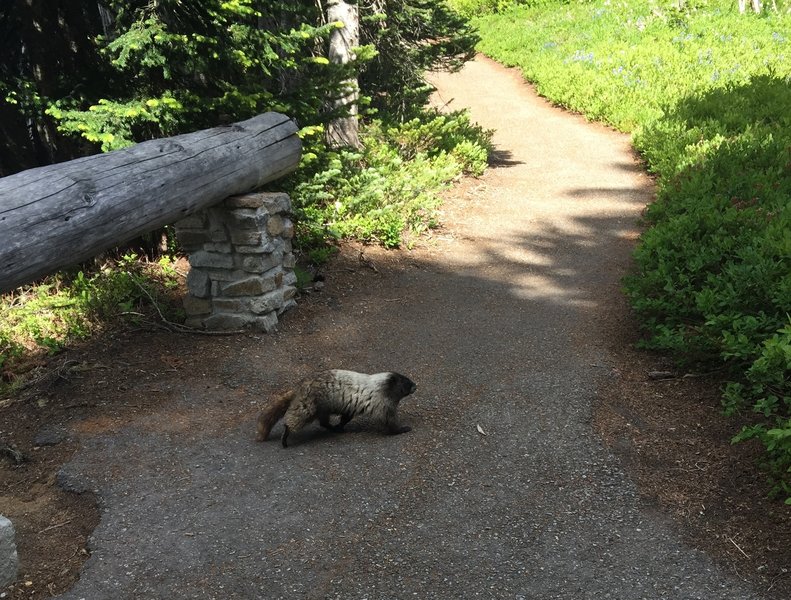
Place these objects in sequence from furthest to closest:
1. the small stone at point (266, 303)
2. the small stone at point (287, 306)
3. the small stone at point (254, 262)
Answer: the small stone at point (287, 306), the small stone at point (266, 303), the small stone at point (254, 262)

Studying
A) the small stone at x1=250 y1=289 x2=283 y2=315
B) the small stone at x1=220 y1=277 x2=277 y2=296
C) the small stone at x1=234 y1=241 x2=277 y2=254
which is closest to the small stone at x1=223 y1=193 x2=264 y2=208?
the small stone at x1=234 y1=241 x2=277 y2=254

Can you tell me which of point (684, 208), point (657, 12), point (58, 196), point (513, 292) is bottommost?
point (513, 292)

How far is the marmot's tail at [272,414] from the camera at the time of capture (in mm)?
5539

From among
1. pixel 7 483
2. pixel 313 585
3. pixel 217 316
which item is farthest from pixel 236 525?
pixel 217 316

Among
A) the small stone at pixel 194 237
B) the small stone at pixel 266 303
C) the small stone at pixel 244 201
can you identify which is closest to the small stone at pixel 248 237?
the small stone at pixel 244 201

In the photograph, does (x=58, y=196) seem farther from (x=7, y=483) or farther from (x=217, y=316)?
(x=217, y=316)

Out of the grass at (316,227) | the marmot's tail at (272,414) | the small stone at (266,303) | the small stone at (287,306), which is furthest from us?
the small stone at (287,306)

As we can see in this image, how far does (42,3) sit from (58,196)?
511 centimetres

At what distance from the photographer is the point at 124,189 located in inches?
226

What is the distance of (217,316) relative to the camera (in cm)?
760

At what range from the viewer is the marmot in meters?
5.42


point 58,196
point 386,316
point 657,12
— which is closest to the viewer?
point 58,196

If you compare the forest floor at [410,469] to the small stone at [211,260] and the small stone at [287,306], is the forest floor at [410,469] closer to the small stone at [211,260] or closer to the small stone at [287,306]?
the small stone at [287,306]

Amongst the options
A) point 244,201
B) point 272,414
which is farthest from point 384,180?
point 272,414
